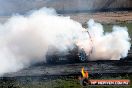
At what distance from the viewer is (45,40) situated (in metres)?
37.2

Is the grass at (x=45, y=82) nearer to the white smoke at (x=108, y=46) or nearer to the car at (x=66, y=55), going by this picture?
the car at (x=66, y=55)

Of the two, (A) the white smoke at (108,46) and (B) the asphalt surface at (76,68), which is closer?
(B) the asphalt surface at (76,68)

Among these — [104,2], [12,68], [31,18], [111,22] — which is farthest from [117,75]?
[104,2]

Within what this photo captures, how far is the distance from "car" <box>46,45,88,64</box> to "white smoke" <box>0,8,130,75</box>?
391 millimetres

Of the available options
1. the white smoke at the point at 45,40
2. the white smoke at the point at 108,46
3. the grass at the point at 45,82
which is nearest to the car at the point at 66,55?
the white smoke at the point at 45,40

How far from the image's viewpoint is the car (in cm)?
3641

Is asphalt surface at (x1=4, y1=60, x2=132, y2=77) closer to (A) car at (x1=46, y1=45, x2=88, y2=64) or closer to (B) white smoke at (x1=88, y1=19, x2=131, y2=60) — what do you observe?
(A) car at (x1=46, y1=45, x2=88, y2=64)

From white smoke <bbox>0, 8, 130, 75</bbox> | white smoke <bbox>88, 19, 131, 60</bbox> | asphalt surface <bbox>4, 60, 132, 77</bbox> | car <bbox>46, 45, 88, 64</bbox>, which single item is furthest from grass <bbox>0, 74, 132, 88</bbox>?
white smoke <bbox>88, 19, 131, 60</bbox>

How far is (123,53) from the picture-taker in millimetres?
38500

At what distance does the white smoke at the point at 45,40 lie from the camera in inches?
1422

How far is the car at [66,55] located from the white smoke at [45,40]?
39 cm

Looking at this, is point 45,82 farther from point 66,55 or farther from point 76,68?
point 66,55

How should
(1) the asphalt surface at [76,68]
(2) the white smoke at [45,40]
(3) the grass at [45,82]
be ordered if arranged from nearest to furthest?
1. (3) the grass at [45,82]
2. (1) the asphalt surface at [76,68]
3. (2) the white smoke at [45,40]

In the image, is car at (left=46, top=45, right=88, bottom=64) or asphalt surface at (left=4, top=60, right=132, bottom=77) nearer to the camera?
asphalt surface at (left=4, top=60, right=132, bottom=77)
